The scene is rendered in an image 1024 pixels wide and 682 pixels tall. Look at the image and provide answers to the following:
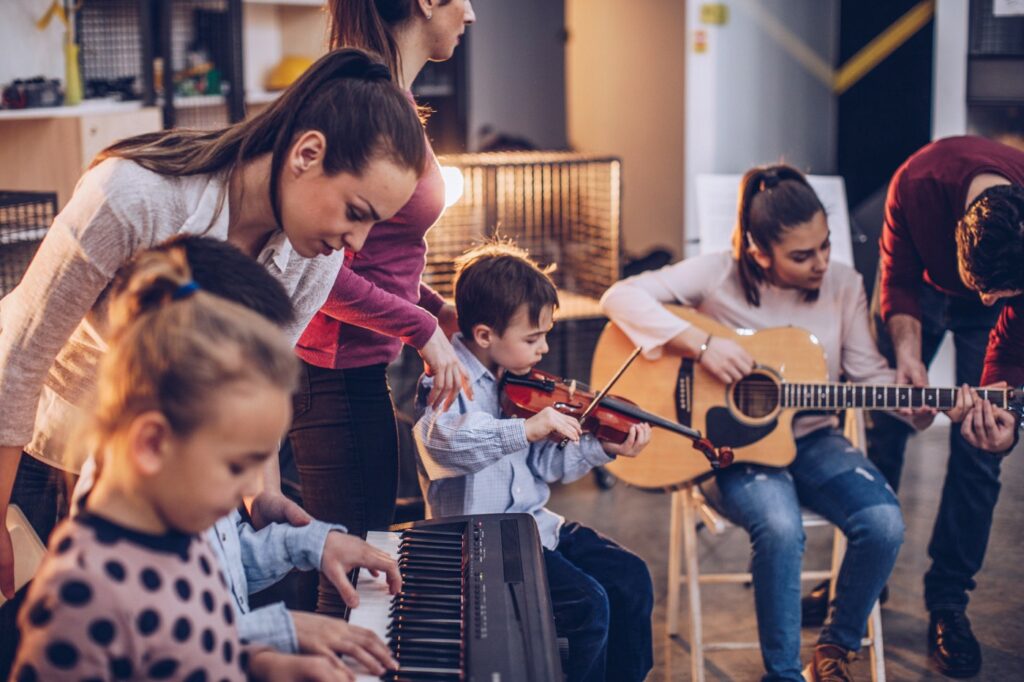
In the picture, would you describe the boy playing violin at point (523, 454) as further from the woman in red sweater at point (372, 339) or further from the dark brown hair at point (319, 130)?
the dark brown hair at point (319, 130)

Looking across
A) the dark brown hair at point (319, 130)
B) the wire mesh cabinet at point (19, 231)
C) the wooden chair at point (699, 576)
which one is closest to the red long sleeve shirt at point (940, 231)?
the wooden chair at point (699, 576)

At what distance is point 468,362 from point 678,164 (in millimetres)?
4256

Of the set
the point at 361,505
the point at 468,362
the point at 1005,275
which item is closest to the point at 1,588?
the point at 361,505

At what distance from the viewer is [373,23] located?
1.98 metres

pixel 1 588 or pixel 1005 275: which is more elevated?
pixel 1005 275

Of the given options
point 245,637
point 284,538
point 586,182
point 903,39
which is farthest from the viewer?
point 903,39

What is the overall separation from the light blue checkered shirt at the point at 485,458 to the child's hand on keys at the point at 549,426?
0.01 m

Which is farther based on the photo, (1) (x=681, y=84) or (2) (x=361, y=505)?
(1) (x=681, y=84)

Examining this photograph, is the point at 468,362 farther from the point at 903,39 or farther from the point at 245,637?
the point at 903,39

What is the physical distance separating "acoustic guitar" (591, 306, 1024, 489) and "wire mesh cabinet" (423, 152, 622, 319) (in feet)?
3.99

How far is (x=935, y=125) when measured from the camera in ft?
14.0

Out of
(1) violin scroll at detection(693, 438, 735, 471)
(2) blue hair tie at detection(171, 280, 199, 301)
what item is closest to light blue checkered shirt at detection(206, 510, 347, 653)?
(2) blue hair tie at detection(171, 280, 199, 301)

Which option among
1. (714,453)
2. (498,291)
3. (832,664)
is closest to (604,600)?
(714,453)

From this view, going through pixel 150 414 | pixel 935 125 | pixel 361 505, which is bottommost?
pixel 361 505
